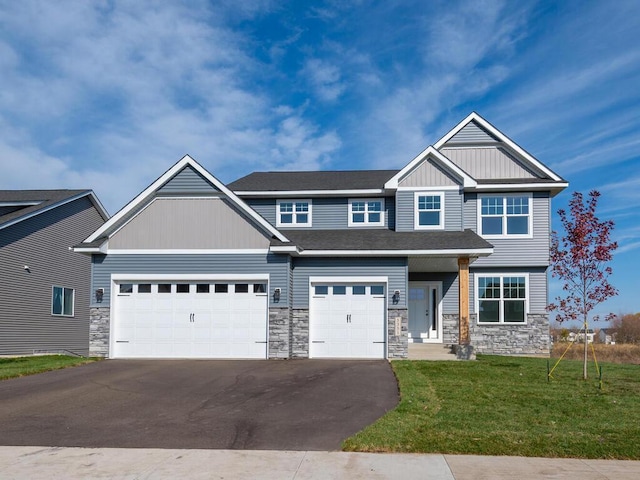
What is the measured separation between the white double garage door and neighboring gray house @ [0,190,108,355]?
696cm

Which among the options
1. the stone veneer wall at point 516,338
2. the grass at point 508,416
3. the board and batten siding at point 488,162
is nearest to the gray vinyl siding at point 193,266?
the grass at point 508,416

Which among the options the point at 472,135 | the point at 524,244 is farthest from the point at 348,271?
the point at 472,135

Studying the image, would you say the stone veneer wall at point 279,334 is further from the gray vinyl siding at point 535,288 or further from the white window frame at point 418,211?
the gray vinyl siding at point 535,288

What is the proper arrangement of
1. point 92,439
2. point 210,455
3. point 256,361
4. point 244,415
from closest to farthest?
point 210,455, point 92,439, point 244,415, point 256,361

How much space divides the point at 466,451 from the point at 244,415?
155 inches

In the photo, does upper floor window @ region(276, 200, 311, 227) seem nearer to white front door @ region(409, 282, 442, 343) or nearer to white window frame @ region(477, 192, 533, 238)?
white front door @ region(409, 282, 442, 343)

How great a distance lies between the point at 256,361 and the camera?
17156 mm

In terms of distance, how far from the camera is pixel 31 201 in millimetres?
24625

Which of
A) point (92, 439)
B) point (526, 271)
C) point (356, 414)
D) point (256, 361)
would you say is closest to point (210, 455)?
point (92, 439)

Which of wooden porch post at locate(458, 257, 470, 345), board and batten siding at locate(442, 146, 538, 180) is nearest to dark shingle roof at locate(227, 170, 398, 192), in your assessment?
board and batten siding at locate(442, 146, 538, 180)

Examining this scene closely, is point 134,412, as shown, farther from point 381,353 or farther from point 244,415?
point 381,353

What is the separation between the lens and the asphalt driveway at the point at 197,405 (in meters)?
8.74

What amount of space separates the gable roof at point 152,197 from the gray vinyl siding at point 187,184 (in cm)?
9

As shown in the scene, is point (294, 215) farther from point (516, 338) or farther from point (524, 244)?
point (516, 338)
